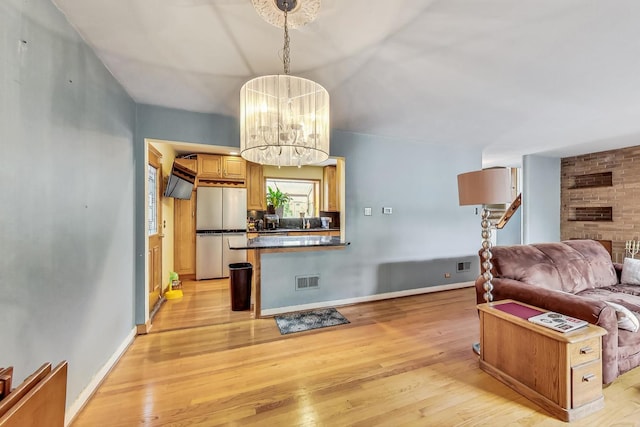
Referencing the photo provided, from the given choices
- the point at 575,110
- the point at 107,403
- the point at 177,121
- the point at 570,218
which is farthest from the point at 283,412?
the point at 570,218

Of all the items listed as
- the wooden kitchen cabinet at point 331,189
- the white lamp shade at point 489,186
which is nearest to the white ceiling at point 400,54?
the white lamp shade at point 489,186

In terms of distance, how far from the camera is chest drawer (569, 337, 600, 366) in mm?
1558

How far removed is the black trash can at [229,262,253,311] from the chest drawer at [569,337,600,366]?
3045 mm

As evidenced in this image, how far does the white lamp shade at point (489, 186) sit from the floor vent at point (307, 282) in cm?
207

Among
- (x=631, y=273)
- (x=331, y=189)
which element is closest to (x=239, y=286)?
(x=331, y=189)

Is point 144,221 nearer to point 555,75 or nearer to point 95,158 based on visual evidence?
point 95,158

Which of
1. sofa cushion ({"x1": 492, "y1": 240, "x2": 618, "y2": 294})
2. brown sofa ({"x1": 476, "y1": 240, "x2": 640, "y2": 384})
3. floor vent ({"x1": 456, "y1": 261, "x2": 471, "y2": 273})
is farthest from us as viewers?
floor vent ({"x1": 456, "y1": 261, "x2": 471, "y2": 273})

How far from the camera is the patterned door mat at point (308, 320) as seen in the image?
284 centimetres

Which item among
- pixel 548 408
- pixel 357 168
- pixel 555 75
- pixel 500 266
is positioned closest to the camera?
pixel 548 408

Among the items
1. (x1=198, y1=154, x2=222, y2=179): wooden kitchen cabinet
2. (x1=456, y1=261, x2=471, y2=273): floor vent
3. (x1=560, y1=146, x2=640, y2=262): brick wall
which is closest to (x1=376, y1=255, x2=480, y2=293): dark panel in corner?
A: (x1=456, y1=261, x2=471, y2=273): floor vent

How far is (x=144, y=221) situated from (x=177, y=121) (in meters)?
1.13

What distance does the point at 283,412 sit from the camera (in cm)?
164

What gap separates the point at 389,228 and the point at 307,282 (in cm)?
146

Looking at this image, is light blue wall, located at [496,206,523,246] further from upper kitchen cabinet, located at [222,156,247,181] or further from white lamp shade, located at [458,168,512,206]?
upper kitchen cabinet, located at [222,156,247,181]
